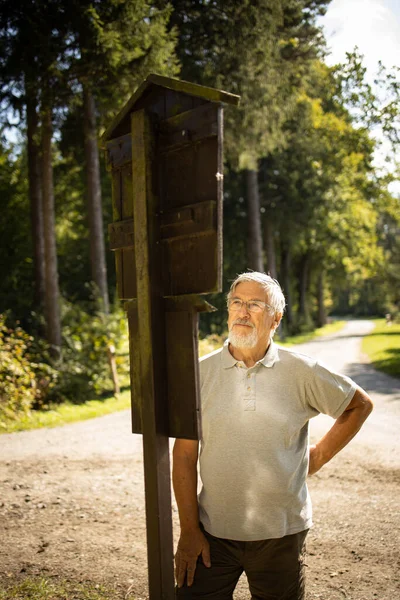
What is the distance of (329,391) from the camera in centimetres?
282

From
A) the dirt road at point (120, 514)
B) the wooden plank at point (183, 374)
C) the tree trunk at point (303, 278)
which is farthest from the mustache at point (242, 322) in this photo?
the tree trunk at point (303, 278)

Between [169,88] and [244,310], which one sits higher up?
[169,88]

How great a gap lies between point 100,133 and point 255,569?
44.5 ft

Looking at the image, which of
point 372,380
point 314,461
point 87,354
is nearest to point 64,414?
point 87,354

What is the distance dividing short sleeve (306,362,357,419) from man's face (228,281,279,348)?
A: 0.32 metres

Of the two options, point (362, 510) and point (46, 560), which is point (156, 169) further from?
point (362, 510)

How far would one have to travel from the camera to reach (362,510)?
17.7 ft

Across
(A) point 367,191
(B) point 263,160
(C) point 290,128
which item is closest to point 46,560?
(A) point 367,191

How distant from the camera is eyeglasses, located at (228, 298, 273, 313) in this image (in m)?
2.95

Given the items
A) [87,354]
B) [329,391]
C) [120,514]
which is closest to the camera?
[329,391]

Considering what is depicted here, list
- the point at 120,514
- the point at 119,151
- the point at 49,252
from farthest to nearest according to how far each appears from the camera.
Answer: the point at 49,252 < the point at 120,514 < the point at 119,151

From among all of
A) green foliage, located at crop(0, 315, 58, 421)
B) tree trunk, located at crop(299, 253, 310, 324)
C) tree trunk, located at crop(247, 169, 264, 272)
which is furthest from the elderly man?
tree trunk, located at crop(299, 253, 310, 324)

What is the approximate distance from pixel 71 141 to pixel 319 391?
15.2 m

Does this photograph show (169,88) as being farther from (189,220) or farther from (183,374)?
(183,374)
